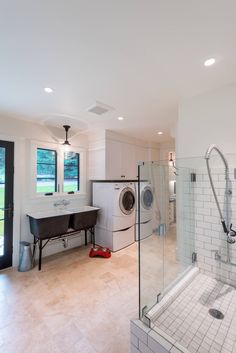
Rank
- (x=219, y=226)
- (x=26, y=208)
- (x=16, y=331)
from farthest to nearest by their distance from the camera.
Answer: (x=26, y=208), (x=219, y=226), (x=16, y=331)

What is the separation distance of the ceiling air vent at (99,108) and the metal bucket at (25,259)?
2.43 metres

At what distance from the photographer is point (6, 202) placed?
2961 mm

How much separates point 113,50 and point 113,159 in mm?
2534

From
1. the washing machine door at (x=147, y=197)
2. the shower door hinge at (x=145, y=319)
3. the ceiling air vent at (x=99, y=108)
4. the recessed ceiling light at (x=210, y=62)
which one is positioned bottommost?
the shower door hinge at (x=145, y=319)

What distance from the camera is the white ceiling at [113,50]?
1.17 meters

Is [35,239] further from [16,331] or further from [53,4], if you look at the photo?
[53,4]

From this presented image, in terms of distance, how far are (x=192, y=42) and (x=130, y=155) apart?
3.03 m

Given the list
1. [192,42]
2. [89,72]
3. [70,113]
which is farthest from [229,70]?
[70,113]

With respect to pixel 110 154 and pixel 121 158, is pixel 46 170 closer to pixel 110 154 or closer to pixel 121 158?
pixel 110 154

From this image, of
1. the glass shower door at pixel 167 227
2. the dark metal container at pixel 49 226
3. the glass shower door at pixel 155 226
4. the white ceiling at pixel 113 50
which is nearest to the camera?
the white ceiling at pixel 113 50

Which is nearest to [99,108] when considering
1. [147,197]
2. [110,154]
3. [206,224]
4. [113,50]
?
[113,50]

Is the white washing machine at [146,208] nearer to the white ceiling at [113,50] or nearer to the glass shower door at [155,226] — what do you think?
the glass shower door at [155,226]

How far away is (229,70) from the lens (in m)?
1.80

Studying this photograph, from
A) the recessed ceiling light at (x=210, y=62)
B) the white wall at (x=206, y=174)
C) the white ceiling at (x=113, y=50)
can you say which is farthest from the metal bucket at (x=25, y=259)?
the recessed ceiling light at (x=210, y=62)
